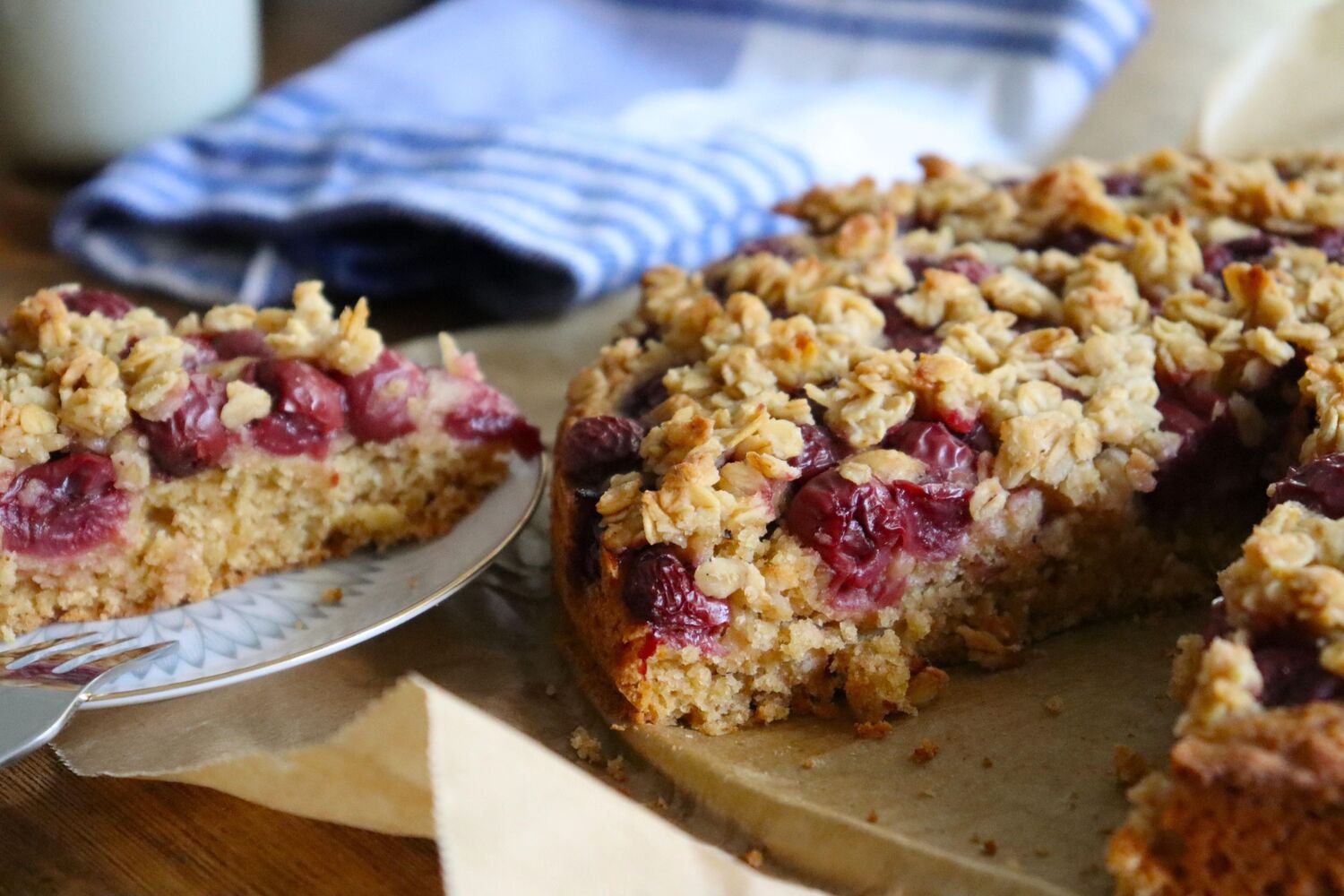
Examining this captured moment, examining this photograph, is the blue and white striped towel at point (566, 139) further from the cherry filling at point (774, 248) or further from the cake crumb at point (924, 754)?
the cake crumb at point (924, 754)

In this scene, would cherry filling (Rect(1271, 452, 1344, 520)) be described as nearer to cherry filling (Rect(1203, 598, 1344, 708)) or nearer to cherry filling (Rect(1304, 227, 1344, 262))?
cherry filling (Rect(1203, 598, 1344, 708))

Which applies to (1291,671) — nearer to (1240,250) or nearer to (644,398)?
(644,398)

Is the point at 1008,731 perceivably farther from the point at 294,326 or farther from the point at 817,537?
the point at 294,326

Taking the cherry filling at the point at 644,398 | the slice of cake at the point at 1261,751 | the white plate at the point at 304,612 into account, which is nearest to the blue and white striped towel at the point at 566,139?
the cherry filling at the point at 644,398

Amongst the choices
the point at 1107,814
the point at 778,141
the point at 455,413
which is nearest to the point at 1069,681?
the point at 1107,814

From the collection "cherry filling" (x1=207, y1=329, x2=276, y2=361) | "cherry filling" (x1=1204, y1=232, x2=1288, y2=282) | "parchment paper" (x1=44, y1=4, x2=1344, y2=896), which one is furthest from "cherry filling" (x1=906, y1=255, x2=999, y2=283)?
"cherry filling" (x1=207, y1=329, x2=276, y2=361)

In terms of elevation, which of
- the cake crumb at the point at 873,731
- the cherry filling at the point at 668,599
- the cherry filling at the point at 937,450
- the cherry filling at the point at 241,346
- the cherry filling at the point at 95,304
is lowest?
the cherry filling at the point at 95,304
